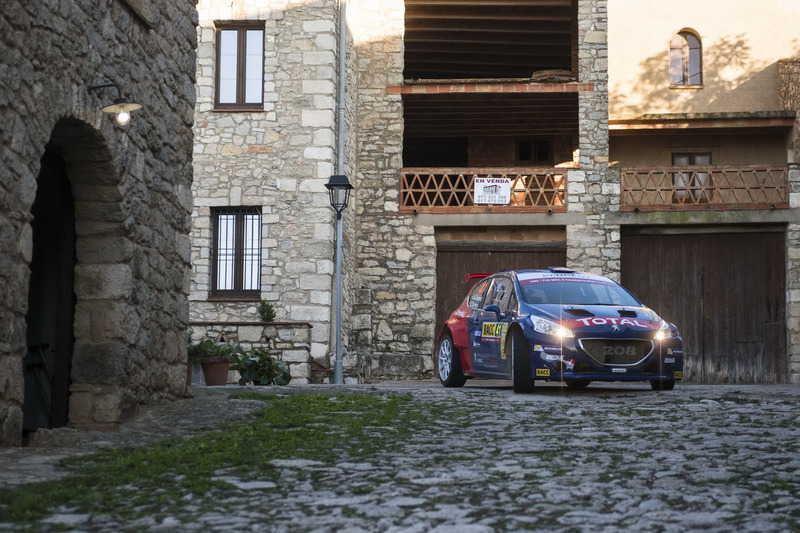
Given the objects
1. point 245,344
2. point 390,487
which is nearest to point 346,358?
point 245,344

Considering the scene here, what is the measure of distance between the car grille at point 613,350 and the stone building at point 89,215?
425 centimetres

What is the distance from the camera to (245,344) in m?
19.3

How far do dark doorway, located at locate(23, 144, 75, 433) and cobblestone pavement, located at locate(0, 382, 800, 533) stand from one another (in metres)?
0.74

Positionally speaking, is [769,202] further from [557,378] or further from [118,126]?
[118,126]

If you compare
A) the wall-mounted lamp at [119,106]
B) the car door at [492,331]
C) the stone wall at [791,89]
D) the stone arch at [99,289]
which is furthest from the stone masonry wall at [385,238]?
the wall-mounted lamp at [119,106]

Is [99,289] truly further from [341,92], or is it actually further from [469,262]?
[469,262]

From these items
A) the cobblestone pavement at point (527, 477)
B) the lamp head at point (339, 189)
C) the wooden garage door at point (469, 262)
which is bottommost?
the cobblestone pavement at point (527, 477)

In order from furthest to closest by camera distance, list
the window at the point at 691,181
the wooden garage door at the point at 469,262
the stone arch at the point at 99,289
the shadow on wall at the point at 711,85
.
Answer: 1. the shadow on wall at the point at 711,85
2. the wooden garage door at the point at 469,262
3. the window at the point at 691,181
4. the stone arch at the point at 99,289

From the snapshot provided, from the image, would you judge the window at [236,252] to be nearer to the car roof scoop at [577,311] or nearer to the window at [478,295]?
the window at [478,295]

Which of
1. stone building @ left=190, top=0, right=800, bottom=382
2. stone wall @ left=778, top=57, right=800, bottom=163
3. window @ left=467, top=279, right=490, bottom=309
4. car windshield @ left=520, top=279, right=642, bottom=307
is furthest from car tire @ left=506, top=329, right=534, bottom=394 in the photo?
stone wall @ left=778, top=57, right=800, bottom=163

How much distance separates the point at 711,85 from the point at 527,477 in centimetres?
2162

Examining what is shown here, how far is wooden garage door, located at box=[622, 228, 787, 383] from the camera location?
862 inches

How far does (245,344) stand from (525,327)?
26.7ft

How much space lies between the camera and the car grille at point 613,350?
11.9 m
